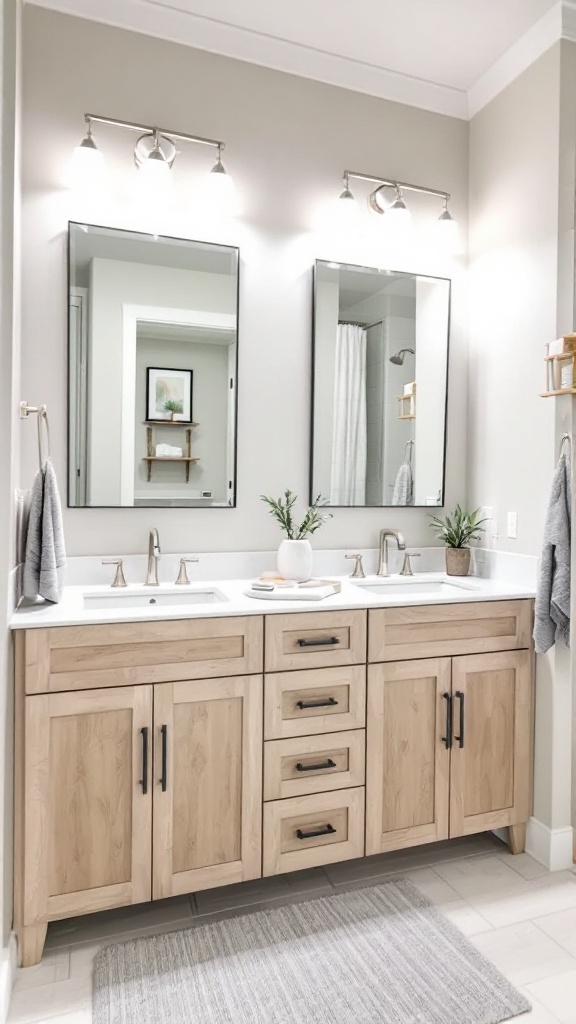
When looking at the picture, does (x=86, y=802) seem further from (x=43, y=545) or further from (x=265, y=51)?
(x=265, y=51)

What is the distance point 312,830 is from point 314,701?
15.8 inches

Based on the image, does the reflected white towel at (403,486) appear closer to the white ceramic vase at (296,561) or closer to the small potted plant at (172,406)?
the white ceramic vase at (296,561)

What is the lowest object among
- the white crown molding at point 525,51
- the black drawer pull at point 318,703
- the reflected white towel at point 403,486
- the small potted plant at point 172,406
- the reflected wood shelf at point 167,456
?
the black drawer pull at point 318,703

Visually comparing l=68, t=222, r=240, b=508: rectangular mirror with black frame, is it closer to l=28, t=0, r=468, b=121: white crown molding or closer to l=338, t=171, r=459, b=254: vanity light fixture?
l=338, t=171, r=459, b=254: vanity light fixture

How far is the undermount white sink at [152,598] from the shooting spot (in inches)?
84.7

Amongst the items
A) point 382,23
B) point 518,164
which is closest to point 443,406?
point 518,164

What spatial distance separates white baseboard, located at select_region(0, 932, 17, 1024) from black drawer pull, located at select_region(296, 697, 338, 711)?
3.15ft

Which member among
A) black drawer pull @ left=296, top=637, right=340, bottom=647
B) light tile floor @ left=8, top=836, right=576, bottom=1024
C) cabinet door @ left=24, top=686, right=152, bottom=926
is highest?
black drawer pull @ left=296, top=637, right=340, bottom=647

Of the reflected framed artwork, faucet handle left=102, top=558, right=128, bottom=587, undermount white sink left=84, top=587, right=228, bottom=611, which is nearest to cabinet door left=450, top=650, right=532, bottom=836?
undermount white sink left=84, top=587, right=228, bottom=611

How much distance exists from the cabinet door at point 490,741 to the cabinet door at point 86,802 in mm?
1041

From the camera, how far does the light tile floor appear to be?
1.65 metres

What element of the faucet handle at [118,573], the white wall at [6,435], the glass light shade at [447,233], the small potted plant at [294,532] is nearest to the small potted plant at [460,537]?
the small potted plant at [294,532]

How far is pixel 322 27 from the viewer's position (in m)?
2.38

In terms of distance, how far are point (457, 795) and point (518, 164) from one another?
2.32 metres
